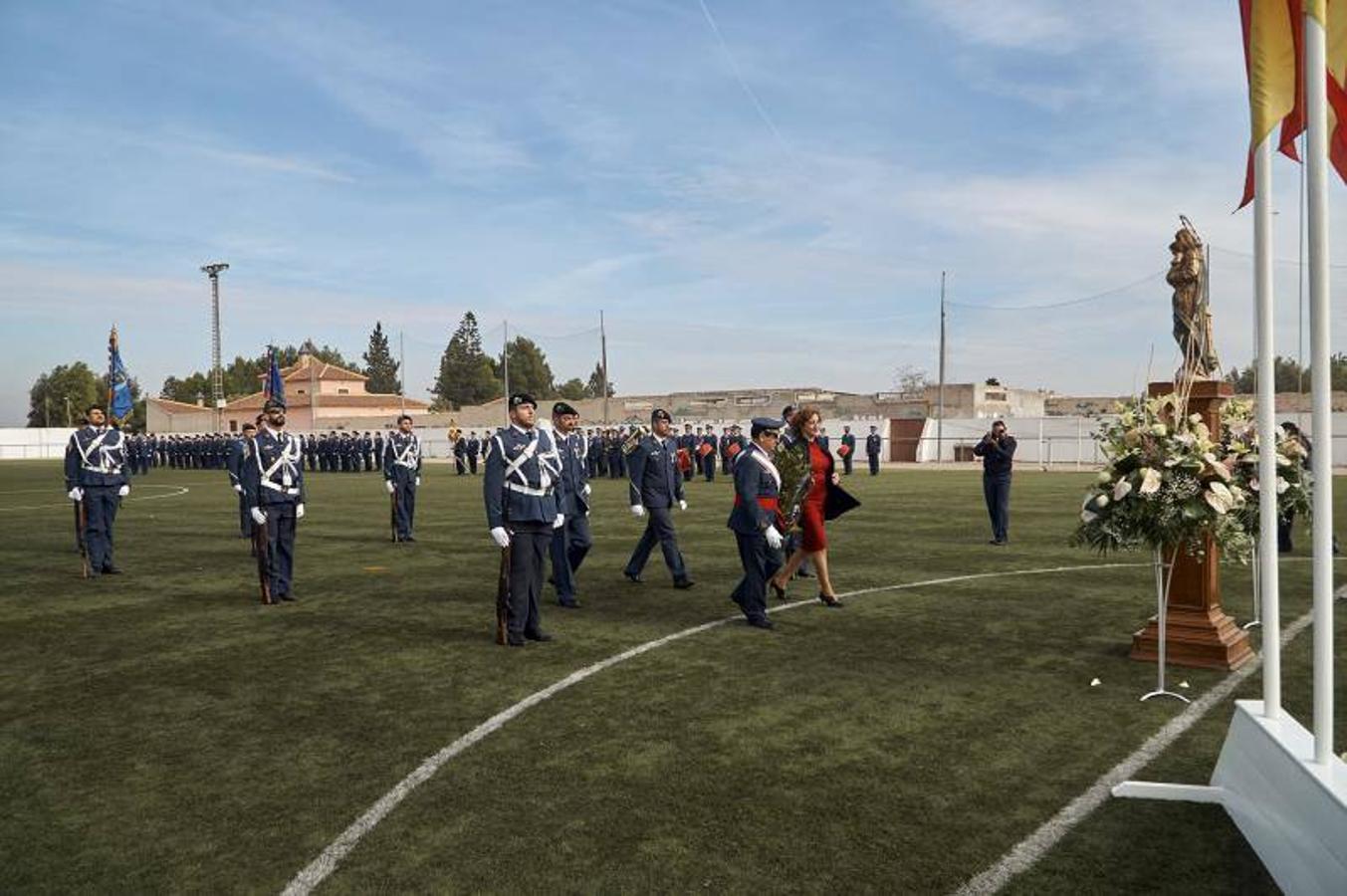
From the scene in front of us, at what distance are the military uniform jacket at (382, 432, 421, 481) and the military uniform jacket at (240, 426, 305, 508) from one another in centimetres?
506

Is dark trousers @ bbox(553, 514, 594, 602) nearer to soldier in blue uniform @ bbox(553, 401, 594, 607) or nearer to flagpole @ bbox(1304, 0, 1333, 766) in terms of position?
soldier in blue uniform @ bbox(553, 401, 594, 607)

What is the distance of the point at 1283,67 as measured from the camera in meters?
4.05

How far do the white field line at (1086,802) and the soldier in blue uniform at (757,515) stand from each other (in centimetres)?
364

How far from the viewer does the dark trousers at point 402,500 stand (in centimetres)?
1614

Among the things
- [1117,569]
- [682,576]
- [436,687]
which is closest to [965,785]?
[436,687]

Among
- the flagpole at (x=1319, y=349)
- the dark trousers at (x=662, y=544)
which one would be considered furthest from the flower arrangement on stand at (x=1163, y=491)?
the dark trousers at (x=662, y=544)

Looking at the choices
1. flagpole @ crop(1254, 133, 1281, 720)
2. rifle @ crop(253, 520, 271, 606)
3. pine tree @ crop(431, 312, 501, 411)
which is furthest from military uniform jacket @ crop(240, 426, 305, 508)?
pine tree @ crop(431, 312, 501, 411)

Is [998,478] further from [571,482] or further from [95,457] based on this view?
[95,457]

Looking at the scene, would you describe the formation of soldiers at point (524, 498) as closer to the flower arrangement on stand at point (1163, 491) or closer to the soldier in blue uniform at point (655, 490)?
the soldier in blue uniform at point (655, 490)

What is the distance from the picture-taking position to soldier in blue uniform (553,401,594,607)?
1016 centimetres

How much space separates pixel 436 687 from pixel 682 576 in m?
4.55

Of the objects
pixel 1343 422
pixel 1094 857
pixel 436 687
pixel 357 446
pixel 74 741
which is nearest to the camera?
pixel 1094 857

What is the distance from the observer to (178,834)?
442 cm

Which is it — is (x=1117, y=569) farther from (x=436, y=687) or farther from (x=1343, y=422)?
(x=1343, y=422)
